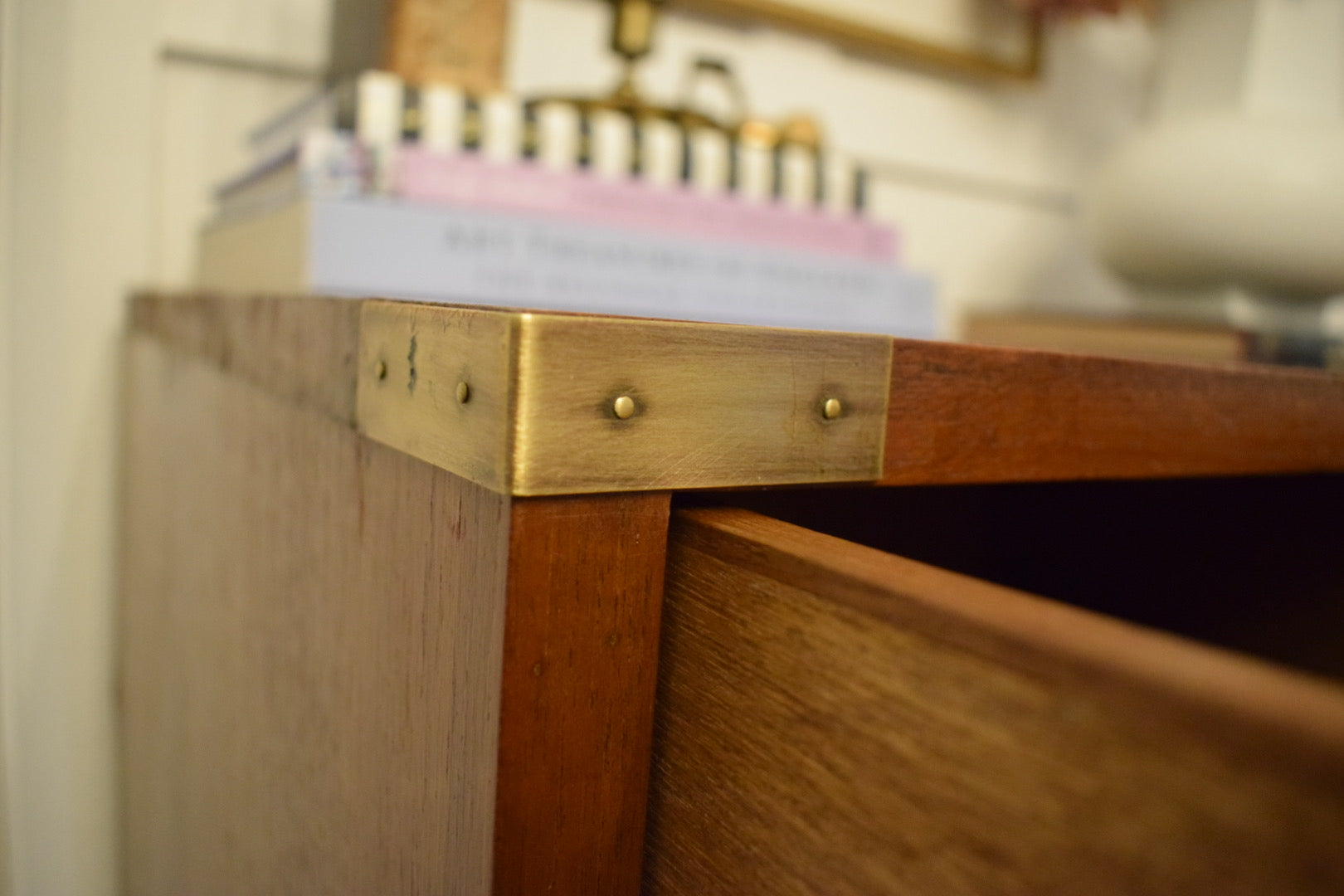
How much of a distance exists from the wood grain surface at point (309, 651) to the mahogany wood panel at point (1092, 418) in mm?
94

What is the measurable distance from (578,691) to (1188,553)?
0.34 metres

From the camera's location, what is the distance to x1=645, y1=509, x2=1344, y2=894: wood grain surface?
99mm

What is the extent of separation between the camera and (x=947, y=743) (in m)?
0.13

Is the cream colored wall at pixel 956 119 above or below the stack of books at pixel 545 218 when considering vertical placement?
above

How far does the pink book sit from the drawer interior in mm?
212

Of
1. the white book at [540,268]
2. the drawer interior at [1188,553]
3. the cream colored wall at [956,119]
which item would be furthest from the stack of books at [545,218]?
the cream colored wall at [956,119]

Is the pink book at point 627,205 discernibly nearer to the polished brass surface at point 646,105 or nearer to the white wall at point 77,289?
the polished brass surface at point 646,105

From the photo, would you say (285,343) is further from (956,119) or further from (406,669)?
(956,119)

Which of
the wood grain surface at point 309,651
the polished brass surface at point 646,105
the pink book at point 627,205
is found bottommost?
the wood grain surface at point 309,651

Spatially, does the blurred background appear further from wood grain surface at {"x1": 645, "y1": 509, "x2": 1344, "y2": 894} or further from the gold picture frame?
wood grain surface at {"x1": 645, "y1": 509, "x2": 1344, "y2": 894}

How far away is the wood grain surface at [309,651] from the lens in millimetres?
167

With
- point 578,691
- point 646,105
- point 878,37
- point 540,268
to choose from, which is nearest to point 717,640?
point 578,691

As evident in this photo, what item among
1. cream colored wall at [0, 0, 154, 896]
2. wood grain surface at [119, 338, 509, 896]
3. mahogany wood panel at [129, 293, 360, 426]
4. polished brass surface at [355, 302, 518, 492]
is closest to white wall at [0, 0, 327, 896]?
cream colored wall at [0, 0, 154, 896]

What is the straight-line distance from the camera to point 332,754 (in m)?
0.24
